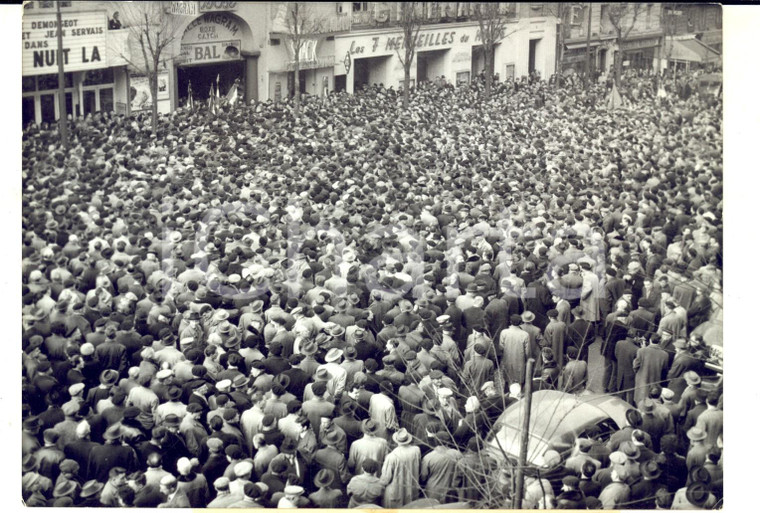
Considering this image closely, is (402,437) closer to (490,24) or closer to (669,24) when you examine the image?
(490,24)

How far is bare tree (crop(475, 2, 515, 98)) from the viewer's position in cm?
895

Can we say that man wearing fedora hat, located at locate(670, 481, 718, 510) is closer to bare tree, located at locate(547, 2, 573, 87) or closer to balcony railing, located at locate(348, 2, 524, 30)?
bare tree, located at locate(547, 2, 573, 87)

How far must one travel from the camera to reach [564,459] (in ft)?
22.1

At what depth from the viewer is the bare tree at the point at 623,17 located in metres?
8.73

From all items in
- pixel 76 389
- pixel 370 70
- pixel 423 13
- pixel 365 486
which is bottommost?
pixel 365 486

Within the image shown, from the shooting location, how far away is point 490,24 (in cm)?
916

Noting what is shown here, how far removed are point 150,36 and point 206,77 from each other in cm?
62

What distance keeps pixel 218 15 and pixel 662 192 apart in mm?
4337

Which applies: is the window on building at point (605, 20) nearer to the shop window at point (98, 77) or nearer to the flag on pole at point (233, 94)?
the flag on pole at point (233, 94)

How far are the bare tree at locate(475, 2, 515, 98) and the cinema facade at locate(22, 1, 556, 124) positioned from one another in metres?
0.06

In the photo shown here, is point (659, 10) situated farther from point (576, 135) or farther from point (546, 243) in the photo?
point (546, 243)

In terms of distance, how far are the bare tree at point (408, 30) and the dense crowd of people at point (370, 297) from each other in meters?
0.36

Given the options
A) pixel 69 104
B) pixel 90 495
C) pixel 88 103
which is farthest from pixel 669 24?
pixel 90 495

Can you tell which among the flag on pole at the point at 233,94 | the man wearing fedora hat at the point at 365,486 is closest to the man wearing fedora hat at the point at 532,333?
the man wearing fedora hat at the point at 365,486
